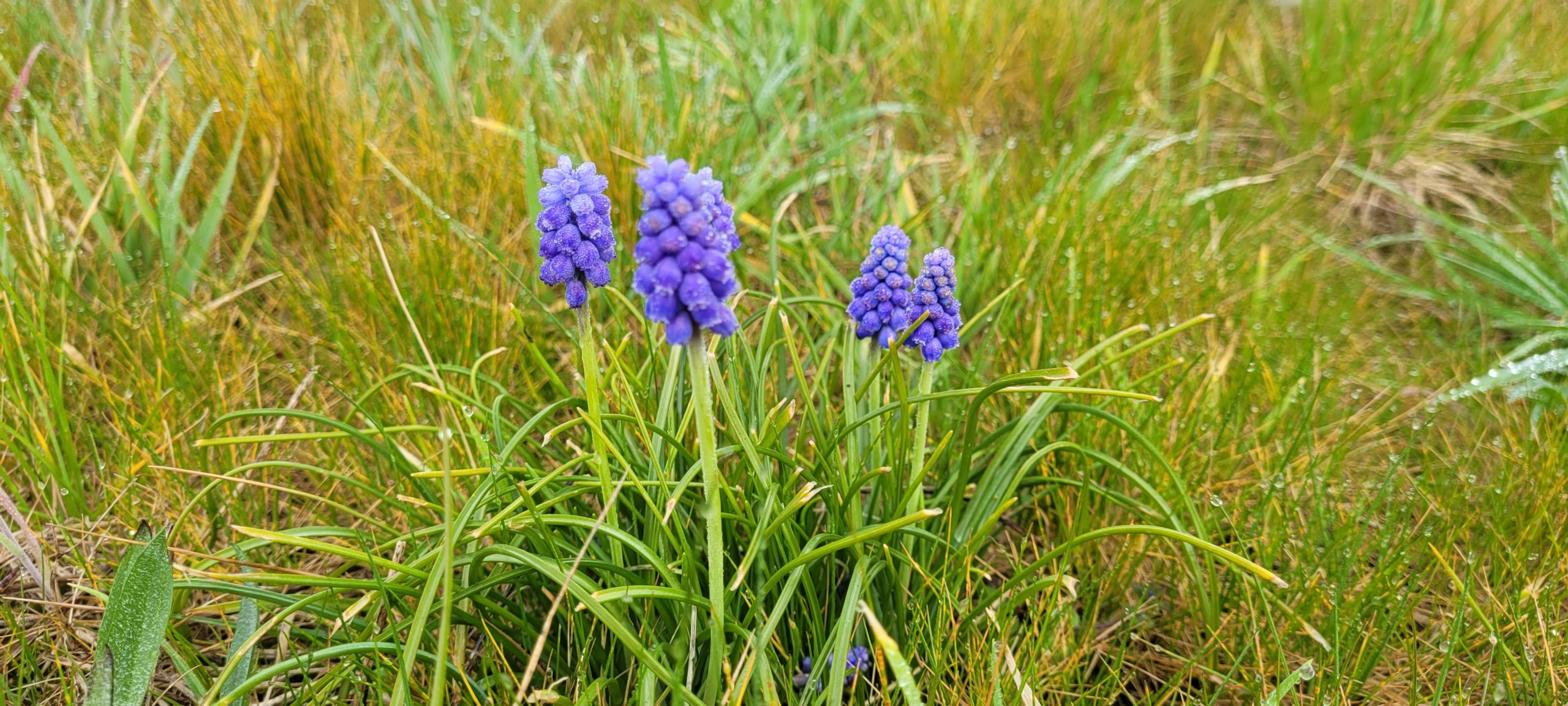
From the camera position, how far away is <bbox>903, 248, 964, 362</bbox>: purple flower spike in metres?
2.06

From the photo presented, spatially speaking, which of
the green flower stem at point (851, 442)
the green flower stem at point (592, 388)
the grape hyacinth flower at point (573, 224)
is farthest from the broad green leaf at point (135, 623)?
the green flower stem at point (851, 442)

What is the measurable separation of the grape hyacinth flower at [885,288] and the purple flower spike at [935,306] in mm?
27

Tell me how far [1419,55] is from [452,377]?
4900 mm

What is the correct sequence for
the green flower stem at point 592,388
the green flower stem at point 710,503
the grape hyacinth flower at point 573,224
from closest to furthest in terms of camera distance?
the green flower stem at point 710,503 → the grape hyacinth flower at point 573,224 → the green flower stem at point 592,388

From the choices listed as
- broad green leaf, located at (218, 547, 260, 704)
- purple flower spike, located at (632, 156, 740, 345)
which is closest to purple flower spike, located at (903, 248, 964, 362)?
purple flower spike, located at (632, 156, 740, 345)

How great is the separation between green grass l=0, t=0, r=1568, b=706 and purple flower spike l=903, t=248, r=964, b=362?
0.12 meters

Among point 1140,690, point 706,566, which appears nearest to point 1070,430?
point 1140,690

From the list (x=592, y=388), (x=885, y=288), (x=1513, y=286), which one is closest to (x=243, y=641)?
(x=592, y=388)

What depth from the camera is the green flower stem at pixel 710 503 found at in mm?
1591

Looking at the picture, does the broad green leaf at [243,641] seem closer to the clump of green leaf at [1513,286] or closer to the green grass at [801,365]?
the green grass at [801,365]

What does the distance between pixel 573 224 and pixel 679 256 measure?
380 mm

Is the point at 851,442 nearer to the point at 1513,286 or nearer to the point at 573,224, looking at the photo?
the point at 573,224

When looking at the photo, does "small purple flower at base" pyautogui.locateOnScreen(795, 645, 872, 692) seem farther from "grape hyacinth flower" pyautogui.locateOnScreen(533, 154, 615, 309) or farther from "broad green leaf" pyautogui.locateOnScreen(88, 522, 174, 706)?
"broad green leaf" pyautogui.locateOnScreen(88, 522, 174, 706)

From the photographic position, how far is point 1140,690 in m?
2.47
